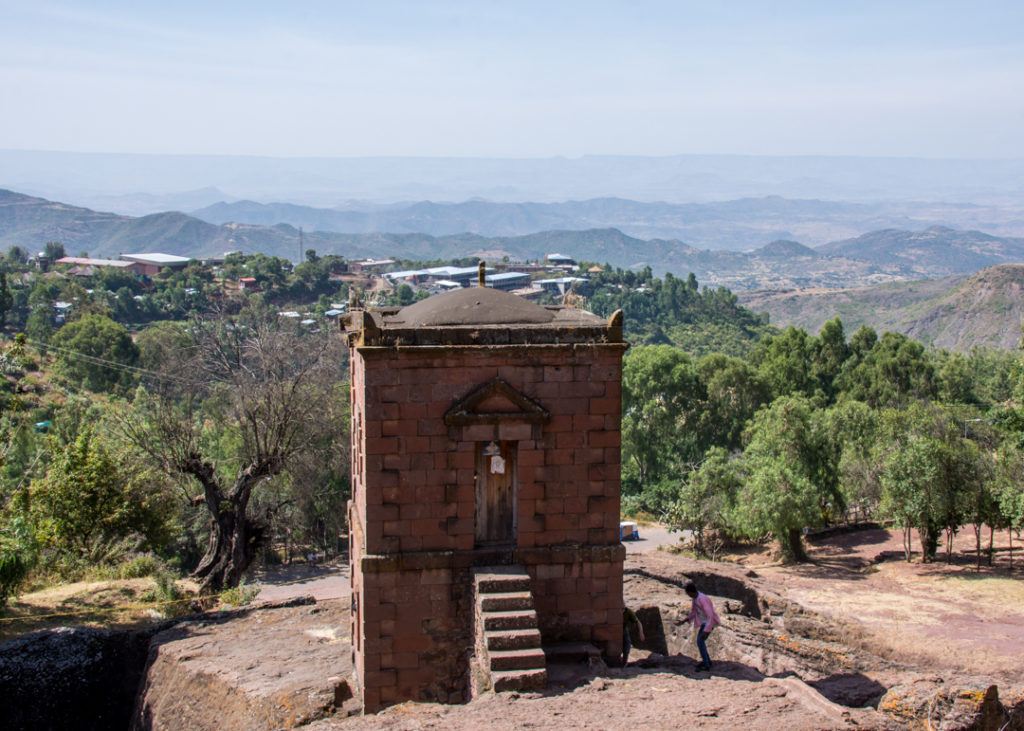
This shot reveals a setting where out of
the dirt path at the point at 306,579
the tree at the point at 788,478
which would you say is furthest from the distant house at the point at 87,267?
the tree at the point at 788,478

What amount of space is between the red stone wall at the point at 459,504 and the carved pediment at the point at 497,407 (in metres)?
0.10

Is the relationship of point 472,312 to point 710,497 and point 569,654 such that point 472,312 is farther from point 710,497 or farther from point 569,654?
point 710,497

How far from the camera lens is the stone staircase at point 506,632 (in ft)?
34.6

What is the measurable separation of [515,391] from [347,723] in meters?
4.72

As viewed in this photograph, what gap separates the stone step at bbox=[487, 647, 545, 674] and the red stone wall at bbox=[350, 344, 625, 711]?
1.44 metres

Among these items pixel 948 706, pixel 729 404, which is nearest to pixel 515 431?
pixel 948 706

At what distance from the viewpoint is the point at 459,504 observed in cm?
1215

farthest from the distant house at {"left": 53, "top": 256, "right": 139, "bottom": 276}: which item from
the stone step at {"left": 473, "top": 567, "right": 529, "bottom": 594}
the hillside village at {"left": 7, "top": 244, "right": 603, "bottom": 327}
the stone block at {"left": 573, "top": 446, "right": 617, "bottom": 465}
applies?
the stone step at {"left": 473, "top": 567, "right": 529, "bottom": 594}

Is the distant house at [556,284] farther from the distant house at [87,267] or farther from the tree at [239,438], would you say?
the tree at [239,438]

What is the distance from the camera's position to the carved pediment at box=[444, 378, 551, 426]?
39.5 ft

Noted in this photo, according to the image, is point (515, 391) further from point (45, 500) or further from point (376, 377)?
point (45, 500)

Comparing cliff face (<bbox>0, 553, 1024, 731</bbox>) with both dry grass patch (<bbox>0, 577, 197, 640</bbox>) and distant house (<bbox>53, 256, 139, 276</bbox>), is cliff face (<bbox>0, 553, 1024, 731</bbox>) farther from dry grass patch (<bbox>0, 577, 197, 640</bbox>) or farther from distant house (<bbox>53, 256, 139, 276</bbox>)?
distant house (<bbox>53, 256, 139, 276</bbox>)

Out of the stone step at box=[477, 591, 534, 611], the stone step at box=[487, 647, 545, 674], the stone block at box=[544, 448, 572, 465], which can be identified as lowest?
the stone step at box=[487, 647, 545, 674]

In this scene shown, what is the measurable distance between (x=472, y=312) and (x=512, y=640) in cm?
463
